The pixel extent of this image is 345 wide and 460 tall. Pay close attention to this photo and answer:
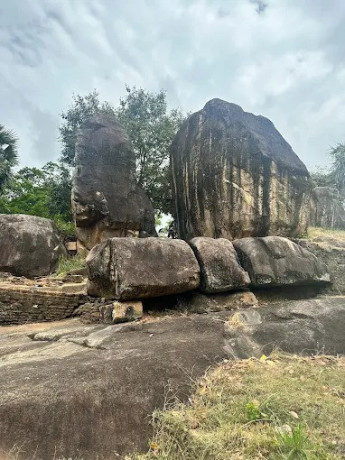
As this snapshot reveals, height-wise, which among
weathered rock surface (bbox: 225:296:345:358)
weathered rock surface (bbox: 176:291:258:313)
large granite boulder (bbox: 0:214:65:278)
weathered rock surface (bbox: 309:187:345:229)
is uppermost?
weathered rock surface (bbox: 309:187:345:229)

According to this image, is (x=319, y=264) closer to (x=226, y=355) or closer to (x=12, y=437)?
(x=226, y=355)

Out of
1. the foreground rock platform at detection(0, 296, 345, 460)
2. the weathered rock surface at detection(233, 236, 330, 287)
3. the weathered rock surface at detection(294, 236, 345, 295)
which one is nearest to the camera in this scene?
the foreground rock platform at detection(0, 296, 345, 460)

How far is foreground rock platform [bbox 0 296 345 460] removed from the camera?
3.21 m

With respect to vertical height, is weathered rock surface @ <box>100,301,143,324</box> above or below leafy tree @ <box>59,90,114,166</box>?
below

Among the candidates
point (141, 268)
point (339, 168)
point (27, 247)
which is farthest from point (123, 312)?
point (339, 168)

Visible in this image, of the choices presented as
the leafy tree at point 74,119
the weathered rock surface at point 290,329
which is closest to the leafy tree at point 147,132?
the leafy tree at point 74,119

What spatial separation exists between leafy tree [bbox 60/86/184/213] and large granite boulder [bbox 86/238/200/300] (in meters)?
9.68

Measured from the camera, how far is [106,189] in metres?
13.6

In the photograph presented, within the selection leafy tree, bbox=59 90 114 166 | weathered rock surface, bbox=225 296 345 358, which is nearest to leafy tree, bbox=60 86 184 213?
leafy tree, bbox=59 90 114 166

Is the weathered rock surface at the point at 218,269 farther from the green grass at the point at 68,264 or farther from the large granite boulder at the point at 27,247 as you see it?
the large granite boulder at the point at 27,247

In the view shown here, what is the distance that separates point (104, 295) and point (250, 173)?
16.3ft

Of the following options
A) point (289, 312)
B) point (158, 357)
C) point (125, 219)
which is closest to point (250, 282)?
point (289, 312)

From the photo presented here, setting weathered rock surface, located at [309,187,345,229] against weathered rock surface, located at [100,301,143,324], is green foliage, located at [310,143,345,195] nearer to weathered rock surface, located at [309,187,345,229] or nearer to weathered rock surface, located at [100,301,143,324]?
weathered rock surface, located at [309,187,345,229]

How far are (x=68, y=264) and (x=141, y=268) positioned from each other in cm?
666
